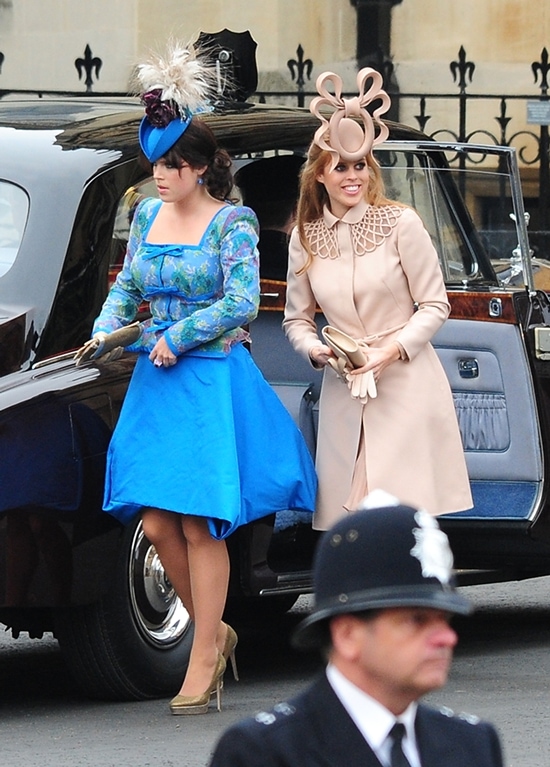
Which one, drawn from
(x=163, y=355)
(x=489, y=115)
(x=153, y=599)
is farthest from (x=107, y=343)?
(x=489, y=115)

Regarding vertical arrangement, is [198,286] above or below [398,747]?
above

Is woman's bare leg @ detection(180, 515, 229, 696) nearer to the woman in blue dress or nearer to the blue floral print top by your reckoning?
the woman in blue dress

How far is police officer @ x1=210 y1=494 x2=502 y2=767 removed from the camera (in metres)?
2.07

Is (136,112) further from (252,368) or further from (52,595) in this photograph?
(52,595)

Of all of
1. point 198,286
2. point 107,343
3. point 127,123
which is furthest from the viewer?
point 127,123

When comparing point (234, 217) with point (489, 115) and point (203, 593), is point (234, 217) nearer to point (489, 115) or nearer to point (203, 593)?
point (203, 593)

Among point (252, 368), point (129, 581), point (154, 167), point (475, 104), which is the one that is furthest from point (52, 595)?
point (475, 104)

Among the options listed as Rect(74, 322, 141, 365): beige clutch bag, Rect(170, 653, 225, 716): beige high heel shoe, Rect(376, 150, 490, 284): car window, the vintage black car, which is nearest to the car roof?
the vintage black car

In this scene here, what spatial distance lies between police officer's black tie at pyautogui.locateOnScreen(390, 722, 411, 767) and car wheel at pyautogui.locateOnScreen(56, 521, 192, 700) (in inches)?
133

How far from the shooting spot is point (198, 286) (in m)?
5.43

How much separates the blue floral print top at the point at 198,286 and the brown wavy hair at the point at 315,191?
0.27 metres

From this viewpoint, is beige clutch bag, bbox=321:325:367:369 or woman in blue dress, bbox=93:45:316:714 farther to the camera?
beige clutch bag, bbox=321:325:367:369

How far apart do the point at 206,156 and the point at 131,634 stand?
1.47 meters

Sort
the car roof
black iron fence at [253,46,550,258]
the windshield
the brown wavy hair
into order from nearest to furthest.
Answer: the brown wavy hair, the car roof, the windshield, black iron fence at [253,46,550,258]
